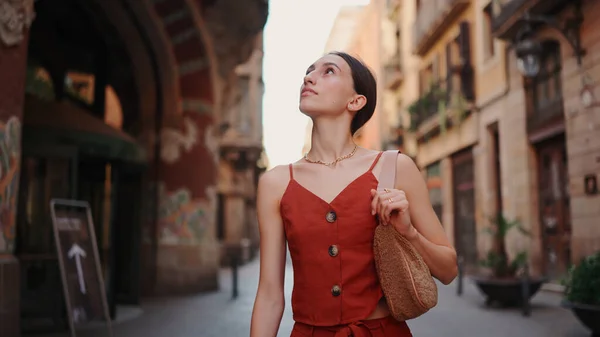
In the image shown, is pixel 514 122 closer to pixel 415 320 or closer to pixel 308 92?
pixel 415 320

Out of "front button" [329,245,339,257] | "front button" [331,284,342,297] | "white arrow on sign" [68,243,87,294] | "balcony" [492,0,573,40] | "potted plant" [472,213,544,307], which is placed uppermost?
"balcony" [492,0,573,40]

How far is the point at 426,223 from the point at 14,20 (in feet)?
19.3

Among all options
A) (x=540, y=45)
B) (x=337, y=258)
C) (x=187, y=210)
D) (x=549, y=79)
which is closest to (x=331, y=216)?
(x=337, y=258)

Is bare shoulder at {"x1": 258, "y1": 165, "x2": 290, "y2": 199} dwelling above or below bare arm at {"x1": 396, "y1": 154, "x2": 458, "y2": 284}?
above

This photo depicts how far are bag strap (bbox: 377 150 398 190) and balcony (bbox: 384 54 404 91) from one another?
980 inches

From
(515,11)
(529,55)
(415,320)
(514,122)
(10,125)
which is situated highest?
(515,11)

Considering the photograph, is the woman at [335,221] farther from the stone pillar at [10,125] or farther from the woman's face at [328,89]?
the stone pillar at [10,125]

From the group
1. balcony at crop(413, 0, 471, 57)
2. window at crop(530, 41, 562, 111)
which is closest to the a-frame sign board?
window at crop(530, 41, 562, 111)

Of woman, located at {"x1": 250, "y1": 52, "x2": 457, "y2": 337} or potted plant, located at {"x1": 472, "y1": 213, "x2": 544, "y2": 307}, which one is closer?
woman, located at {"x1": 250, "y1": 52, "x2": 457, "y2": 337}

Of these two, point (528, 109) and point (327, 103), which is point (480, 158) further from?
point (327, 103)

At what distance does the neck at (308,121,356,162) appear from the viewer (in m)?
2.09

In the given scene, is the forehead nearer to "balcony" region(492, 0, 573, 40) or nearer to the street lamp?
the street lamp

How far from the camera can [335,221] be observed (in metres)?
1.87

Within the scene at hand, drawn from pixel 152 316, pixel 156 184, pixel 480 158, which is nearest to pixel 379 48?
pixel 480 158
